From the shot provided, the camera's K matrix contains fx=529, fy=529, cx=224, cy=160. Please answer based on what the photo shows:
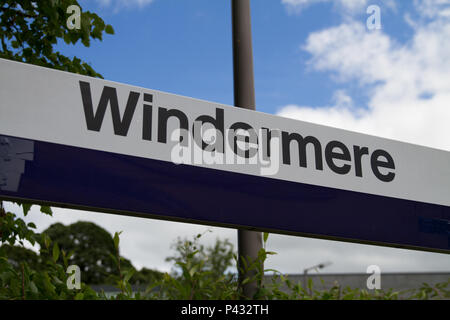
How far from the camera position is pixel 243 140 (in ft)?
8.93

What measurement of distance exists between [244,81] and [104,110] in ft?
4.57

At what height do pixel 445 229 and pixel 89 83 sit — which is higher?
pixel 89 83

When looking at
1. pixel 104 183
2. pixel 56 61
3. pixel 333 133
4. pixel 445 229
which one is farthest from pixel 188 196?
pixel 56 61

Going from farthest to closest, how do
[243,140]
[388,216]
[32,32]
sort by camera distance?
1. [32,32]
2. [388,216]
3. [243,140]

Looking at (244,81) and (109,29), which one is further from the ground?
(109,29)

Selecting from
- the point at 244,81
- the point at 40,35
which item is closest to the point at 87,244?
the point at 40,35

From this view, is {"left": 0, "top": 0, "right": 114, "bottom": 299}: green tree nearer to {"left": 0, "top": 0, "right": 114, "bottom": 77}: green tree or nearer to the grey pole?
{"left": 0, "top": 0, "right": 114, "bottom": 77}: green tree

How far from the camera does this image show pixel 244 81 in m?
3.64

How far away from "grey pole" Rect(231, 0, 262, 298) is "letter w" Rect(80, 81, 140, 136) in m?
1.16

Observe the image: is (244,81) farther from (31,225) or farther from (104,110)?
(31,225)

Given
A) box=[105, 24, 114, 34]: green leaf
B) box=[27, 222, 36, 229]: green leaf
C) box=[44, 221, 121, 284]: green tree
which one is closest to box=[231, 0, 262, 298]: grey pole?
box=[105, 24, 114, 34]: green leaf

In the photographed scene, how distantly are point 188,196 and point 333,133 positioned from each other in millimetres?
987

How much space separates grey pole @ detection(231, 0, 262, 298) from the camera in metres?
3.27

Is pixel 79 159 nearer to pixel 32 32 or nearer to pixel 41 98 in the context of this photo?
pixel 41 98
